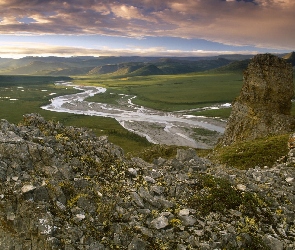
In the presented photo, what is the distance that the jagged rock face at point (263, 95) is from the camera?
160 feet

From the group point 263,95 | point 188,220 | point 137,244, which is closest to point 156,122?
point 263,95

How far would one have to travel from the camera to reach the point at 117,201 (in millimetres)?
11297

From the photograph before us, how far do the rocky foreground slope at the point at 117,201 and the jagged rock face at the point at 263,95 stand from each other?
36002mm

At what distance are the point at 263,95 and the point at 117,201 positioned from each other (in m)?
44.7

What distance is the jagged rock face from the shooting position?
48706 mm

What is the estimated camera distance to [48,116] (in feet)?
389

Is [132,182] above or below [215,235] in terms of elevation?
above

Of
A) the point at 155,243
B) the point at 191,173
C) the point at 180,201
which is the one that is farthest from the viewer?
the point at 191,173

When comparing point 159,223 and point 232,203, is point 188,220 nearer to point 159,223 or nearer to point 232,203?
point 159,223

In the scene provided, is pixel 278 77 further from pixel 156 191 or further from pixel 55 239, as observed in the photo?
pixel 55 239

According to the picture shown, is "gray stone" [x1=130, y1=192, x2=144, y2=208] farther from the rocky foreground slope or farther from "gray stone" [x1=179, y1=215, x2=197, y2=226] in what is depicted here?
"gray stone" [x1=179, y1=215, x2=197, y2=226]

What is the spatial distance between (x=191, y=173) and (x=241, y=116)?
4083cm

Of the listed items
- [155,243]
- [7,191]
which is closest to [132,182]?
[155,243]

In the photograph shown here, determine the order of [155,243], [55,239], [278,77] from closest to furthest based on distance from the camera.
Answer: [55,239] < [155,243] < [278,77]
